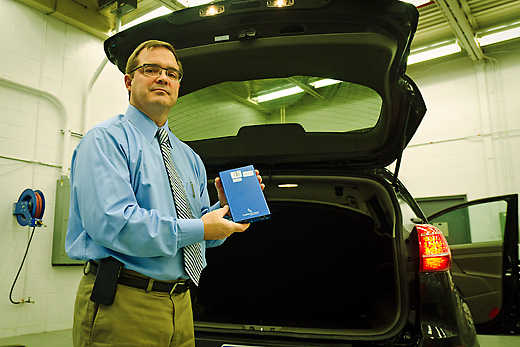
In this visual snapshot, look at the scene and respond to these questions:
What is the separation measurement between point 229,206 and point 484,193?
763 centimetres

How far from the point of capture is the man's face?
1358 millimetres

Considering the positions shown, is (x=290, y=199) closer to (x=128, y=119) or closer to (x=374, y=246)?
(x=374, y=246)

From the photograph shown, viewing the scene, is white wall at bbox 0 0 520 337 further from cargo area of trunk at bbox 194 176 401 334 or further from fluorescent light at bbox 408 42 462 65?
cargo area of trunk at bbox 194 176 401 334

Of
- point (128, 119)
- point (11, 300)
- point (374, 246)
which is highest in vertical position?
point (128, 119)

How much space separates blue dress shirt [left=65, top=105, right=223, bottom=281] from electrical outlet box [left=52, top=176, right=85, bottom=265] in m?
4.87

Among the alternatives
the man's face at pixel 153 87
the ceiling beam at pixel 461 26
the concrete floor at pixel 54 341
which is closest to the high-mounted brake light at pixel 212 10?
the man's face at pixel 153 87

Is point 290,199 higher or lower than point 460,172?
lower

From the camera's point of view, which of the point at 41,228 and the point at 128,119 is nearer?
the point at 128,119

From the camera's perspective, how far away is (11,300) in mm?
5090

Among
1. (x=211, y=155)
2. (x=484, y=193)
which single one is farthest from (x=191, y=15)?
(x=484, y=193)

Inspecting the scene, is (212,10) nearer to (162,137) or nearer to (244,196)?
(162,137)

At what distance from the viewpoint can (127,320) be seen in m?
1.15

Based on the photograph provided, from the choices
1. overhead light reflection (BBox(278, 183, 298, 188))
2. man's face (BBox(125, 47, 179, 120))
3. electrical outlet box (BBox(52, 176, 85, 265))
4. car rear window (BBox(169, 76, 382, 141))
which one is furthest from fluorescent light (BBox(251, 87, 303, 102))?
electrical outlet box (BBox(52, 176, 85, 265))

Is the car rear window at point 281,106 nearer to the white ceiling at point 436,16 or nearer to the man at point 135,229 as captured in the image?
the man at point 135,229
